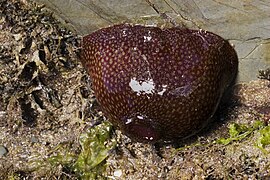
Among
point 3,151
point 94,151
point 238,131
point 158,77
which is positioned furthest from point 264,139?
point 3,151

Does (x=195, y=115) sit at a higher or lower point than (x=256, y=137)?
higher

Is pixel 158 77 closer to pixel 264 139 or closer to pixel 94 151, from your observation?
pixel 94 151

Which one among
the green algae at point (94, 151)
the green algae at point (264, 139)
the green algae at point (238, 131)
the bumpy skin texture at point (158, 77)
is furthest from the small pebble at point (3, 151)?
the green algae at point (264, 139)

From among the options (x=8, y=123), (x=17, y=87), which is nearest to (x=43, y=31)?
(x=17, y=87)

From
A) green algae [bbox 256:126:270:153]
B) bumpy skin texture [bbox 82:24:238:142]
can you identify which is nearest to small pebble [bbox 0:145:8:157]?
→ bumpy skin texture [bbox 82:24:238:142]

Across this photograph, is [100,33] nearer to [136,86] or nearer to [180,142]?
[136,86]

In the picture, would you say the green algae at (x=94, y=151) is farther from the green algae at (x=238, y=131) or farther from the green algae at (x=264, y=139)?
the green algae at (x=264, y=139)

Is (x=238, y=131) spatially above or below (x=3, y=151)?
above

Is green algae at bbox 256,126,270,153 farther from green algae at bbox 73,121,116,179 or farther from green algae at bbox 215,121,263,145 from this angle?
green algae at bbox 73,121,116,179
